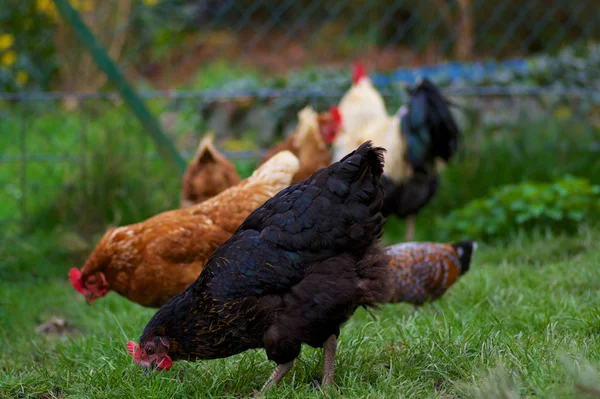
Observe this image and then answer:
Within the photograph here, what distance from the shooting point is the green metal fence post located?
6004 mm

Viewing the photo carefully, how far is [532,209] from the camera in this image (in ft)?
19.9

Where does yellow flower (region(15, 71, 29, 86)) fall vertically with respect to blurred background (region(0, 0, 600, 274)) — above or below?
above

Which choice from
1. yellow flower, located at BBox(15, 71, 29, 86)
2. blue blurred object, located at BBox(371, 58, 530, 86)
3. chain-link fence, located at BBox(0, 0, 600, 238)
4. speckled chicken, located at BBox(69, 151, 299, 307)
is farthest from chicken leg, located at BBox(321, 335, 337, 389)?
yellow flower, located at BBox(15, 71, 29, 86)

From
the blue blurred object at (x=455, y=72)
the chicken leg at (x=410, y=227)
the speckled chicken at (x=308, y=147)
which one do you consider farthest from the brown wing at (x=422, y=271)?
the blue blurred object at (x=455, y=72)

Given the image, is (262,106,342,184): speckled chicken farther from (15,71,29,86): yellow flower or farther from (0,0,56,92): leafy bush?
(15,71,29,86): yellow flower

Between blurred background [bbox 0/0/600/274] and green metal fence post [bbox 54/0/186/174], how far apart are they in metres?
0.02

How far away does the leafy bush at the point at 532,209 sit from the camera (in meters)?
6.08

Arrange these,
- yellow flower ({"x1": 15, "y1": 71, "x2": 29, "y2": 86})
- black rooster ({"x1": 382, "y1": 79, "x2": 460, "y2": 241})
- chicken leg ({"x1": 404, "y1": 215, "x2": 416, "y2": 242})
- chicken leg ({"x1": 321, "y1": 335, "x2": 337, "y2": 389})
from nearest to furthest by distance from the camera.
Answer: chicken leg ({"x1": 321, "y1": 335, "x2": 337, "y2": 389}) < black rooster ({"x1": 382, "y1": 79, "x2": 460, "y2": 241}) < chicken leg ({"x1": 404, "y1": 215, "x2": 416, "y2": 242}) < yellow flower ({"x1": 15, "y1": 71, "x2": 29, "y2": 86})

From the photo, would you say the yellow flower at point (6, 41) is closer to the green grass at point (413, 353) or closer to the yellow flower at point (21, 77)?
the yellow flower at point (21, 77)

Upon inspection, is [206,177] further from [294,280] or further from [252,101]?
[252,101]

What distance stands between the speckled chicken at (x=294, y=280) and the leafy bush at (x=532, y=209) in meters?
3.23

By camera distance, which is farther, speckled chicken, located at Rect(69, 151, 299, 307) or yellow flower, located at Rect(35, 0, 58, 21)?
yellow flower, located at Rect(35, 0, 58, 21)

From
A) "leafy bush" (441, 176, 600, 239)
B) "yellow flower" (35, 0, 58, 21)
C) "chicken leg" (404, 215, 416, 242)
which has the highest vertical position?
"yellow flower" (35, 0, 58, 21)

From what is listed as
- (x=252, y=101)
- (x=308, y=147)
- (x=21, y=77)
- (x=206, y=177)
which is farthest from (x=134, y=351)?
(x=21, y=77)
